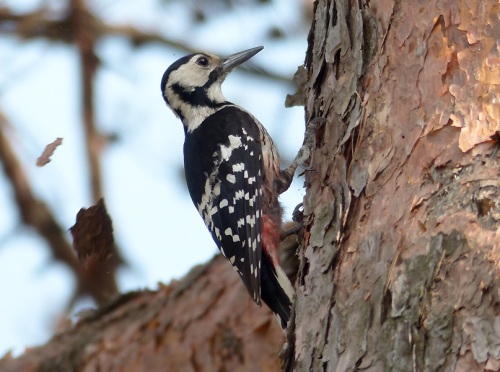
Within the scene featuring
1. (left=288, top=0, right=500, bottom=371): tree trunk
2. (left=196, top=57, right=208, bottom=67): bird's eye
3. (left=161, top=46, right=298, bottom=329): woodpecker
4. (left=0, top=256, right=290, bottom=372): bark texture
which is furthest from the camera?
(left=196, top=57, right=208, bottom=67): bird's eye

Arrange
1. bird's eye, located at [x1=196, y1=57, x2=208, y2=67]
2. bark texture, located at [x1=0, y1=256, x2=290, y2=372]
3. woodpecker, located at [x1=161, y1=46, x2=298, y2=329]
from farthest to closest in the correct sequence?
1. bird's eye, located at [x1=196, y1=57, x2=208, y2=67]
2. bark texture, located at [x1=0, y1=256, x2=290, y2=372]
3. woodpecker, located at [x1=161, y1=46, x2=298, y2=329]

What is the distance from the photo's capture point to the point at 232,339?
462 cm

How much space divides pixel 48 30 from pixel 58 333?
2047 millimetres

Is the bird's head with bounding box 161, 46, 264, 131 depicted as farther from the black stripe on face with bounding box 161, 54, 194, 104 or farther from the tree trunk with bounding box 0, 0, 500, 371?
the tree trunk with bounding box 0, 0, 500, 371

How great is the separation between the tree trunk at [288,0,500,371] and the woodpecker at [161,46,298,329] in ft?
1.68

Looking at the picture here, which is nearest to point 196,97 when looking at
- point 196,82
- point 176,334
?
point 196,82

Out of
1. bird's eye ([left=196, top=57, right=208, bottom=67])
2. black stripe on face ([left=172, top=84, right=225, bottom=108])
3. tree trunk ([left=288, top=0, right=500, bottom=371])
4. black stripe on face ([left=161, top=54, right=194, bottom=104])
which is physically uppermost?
black stripe on face ([left=161, top=54, right=194, bottom=104])

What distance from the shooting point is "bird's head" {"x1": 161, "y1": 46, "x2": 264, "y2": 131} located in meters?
4.67

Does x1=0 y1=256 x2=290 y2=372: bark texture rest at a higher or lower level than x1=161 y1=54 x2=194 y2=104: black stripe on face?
lower

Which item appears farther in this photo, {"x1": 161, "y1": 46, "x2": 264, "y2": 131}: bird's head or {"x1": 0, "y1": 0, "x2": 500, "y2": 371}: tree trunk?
{"x1": 161, "y1": 46, "x2": 264, "y2": 131}: bird's head

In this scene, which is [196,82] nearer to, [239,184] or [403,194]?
[239,184]

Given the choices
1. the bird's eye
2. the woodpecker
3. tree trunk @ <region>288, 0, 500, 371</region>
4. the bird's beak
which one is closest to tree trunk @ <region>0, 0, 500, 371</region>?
tree trunk @ <region>288, 0, 500, 371</region>

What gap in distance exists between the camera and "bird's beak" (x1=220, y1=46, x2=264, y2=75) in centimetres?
466

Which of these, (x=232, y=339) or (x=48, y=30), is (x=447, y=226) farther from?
(x=48, y=30)
